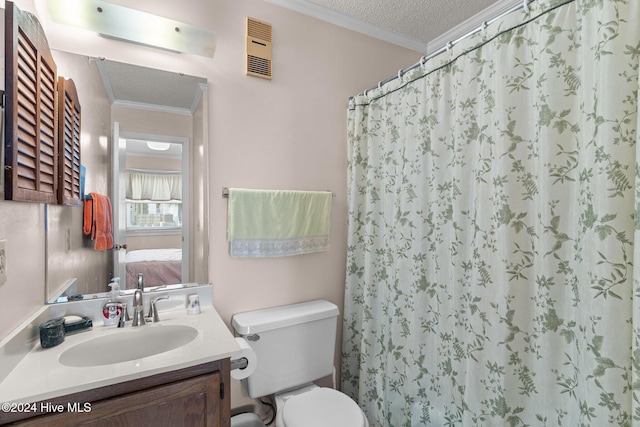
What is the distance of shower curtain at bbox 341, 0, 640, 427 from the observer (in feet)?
2.58

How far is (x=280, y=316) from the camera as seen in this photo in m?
1.57

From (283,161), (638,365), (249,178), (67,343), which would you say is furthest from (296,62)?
(638,365)

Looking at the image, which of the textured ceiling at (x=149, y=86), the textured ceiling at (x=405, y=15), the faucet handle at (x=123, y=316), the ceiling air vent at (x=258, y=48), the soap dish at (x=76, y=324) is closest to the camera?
the soap dish at (x=76, y=324)

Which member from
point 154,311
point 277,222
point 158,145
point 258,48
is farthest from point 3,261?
point 258,48

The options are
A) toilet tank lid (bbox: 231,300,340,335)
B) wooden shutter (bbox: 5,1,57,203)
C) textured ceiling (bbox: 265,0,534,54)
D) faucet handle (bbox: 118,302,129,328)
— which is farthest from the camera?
textured ceiling (bbox: 265,0,534,54)

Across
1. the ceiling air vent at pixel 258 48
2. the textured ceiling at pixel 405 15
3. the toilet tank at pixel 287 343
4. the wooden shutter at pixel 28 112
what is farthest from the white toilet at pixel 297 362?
the textured ceiling at pixel 405 15

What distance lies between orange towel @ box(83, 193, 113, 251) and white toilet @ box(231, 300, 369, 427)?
0.71 m

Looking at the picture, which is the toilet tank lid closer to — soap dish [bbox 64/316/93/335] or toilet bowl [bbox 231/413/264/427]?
toilet bowl [bbox 231/413/264/427]

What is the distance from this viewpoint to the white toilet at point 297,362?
1331 millimetres

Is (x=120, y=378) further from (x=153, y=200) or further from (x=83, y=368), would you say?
(x=153, y=200)

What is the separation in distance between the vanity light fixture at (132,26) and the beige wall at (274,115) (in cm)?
7

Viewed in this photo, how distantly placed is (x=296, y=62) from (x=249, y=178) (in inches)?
29.3

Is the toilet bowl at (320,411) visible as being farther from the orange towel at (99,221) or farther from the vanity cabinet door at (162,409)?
the orange towel at (99,221)

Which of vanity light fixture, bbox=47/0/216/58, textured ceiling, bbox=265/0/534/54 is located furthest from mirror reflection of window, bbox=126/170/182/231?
textured ceiling, bbox=265/0/534/54
